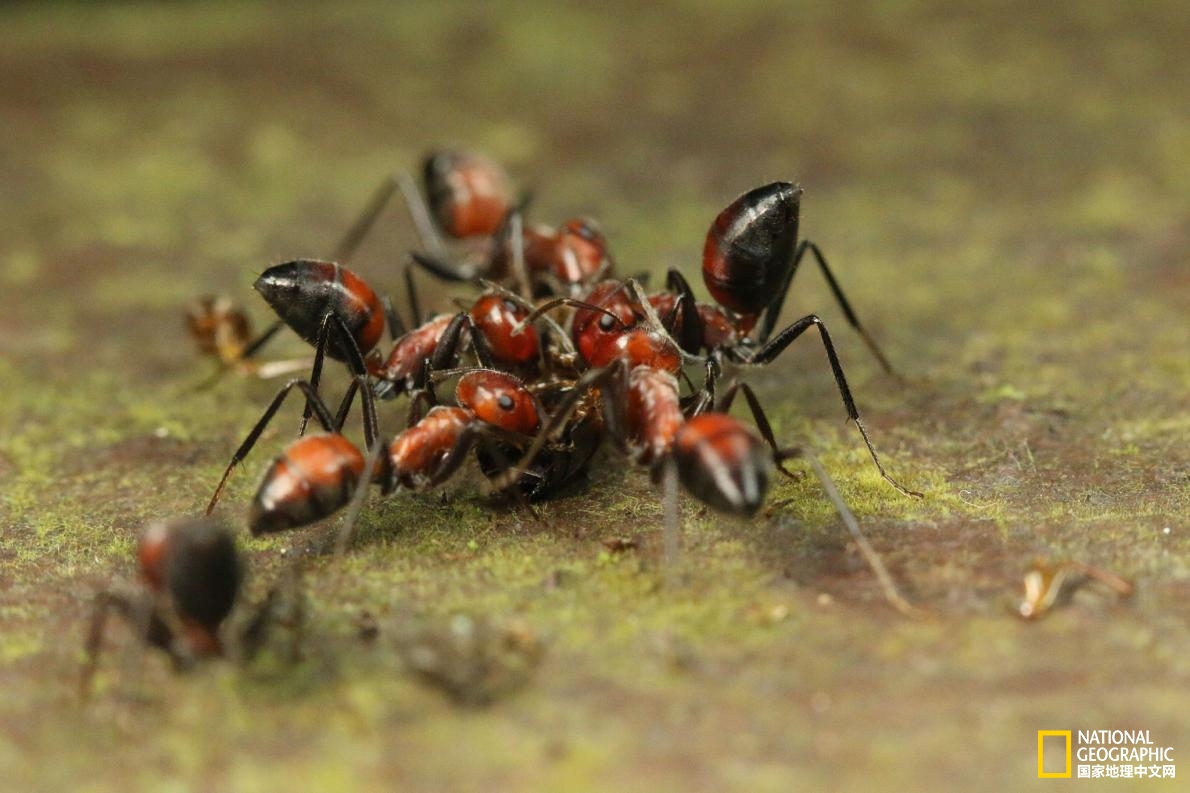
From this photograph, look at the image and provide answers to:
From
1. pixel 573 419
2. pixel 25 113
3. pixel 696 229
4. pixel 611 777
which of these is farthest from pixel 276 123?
pixel 611 777

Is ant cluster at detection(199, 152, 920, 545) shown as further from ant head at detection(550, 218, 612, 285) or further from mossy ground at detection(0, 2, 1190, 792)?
mossy ground at detection(0, 2, 1190, 792)

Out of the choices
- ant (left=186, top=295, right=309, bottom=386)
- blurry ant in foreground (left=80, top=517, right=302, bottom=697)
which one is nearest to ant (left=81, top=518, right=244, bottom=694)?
blurry ant in foreground (left=80, top=517, right=302, bottom=697)

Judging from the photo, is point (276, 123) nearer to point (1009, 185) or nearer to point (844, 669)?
point (1009, 185)

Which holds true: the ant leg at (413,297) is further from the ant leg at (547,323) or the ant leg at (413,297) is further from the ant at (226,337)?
the ant leg at (547,323)

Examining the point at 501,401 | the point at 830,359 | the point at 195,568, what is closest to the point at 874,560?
the point at 830,359

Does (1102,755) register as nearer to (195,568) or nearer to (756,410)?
(756,410)
